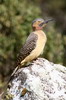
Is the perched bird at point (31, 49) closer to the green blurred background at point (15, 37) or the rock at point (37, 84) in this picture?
the rock at point (37, 84)

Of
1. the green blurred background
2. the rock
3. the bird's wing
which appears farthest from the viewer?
the green blurred background

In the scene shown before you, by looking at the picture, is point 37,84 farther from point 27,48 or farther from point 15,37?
point 15,37

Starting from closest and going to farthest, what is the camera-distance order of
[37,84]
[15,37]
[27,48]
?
[37,84], [27,48], [15,37]

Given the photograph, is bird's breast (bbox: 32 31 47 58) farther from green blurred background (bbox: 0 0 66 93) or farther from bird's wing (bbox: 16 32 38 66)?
green blurred background (bbox: 0 0 66 93)

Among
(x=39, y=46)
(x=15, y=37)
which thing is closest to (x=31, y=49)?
(x=39, y=46)

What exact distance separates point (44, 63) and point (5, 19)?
5.58 meters

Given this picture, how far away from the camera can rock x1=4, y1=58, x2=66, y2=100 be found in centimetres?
904

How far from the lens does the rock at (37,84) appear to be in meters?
9.04

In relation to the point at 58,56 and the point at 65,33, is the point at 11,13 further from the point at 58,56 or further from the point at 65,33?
the point at 65,33

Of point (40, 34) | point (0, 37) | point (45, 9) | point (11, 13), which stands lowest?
point (40, 34)

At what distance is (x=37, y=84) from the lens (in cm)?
920

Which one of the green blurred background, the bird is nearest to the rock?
the bird

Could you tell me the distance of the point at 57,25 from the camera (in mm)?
23016

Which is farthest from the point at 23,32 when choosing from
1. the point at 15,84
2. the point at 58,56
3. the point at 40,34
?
the point at 15,84
